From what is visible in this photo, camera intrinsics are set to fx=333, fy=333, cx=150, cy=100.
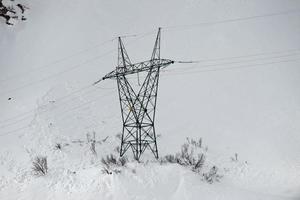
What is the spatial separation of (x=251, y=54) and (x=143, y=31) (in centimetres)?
1113

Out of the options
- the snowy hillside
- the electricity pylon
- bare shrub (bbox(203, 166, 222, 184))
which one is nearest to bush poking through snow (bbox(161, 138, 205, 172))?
the snowy hillside

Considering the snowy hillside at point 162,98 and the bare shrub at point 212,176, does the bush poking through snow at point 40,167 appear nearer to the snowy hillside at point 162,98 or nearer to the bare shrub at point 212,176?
the snowy hillside at point 162,98

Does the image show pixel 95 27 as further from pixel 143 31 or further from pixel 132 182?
pixel 132 182

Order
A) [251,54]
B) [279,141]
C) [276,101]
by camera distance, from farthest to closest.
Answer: [251,54] < [276,101] < [279,141]

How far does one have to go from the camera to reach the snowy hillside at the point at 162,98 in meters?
19.0

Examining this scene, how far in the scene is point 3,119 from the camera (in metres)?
24.3

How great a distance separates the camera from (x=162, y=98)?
28.7 metres

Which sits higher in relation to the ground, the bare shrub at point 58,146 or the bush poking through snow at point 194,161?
the bare shrub at point 58,146

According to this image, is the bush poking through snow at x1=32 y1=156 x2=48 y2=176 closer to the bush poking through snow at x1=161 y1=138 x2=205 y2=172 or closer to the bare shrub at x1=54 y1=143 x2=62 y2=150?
the bare shrub at x1=54 y1=143 x2=62 y2=150

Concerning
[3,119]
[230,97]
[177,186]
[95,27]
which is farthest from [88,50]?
[177,186]

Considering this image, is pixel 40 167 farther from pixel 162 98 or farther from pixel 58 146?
pixel 162 98

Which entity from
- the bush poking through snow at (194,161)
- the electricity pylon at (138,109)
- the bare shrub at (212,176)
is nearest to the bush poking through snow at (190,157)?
the bush poking through snow at (194,161)

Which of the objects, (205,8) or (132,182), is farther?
(205,8)

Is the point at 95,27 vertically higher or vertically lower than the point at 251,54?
higher
